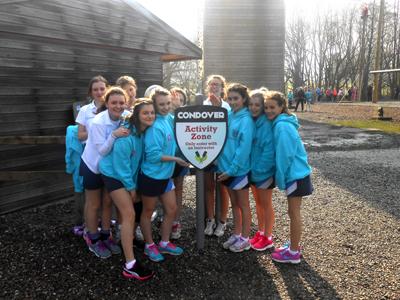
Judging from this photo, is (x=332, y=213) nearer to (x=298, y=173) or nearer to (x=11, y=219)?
(x=298, y=173)

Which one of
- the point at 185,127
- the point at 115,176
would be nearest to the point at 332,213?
the point at 185,127

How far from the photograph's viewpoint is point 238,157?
13.2 ft

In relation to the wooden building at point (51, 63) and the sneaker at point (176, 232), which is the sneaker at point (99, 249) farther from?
the wooden building at point (51, 63)

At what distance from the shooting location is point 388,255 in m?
4.30

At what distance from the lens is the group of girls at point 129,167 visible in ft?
11.8

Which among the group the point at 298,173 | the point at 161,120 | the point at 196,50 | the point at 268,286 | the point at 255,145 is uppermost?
the point at 196,50

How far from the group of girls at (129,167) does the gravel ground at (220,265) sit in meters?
0.25

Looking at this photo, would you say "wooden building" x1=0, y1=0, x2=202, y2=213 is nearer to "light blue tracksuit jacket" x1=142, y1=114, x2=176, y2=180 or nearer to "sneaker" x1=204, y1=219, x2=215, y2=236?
"light blue tracksuit jacket" x1=142, y1=114, x2=176, y2=180

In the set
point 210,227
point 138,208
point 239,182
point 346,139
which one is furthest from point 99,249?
point 346,139

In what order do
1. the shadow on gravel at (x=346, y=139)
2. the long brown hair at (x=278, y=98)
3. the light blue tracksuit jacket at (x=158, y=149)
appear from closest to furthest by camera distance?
the light blue tracksuit jacket at (x=158, y=149) → the long brown hair at (x=278, y=98) → the shadow on gravel at (x=346, y=139)

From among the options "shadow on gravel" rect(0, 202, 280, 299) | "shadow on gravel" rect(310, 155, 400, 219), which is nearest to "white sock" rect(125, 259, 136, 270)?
"shadow on gravel" rect(0, 202, 280, 299)

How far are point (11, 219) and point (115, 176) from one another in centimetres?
277

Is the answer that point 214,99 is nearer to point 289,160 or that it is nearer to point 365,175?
point 289,160

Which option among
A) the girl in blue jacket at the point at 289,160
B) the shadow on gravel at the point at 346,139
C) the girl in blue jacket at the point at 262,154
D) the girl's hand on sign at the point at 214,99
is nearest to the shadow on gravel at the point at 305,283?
the girl in blue jacket at the point at 289,160
